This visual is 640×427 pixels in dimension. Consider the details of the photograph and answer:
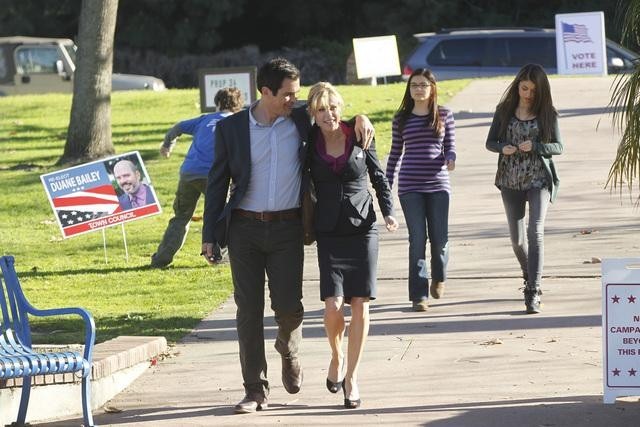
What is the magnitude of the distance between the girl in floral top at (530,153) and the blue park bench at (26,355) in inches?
144

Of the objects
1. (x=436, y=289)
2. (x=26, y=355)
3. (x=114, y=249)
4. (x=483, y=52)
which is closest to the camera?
(x=26, y=355)

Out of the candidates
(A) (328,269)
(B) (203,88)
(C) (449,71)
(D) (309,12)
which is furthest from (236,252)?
(D) (309,12)

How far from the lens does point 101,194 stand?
12219 mm

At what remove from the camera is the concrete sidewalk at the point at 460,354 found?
23.2ft

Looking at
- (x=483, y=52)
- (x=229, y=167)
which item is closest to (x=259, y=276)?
(x=229, y=167)

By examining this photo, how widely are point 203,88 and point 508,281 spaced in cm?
642

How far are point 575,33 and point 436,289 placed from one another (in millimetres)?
18299

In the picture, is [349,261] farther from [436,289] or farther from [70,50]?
[70,50]

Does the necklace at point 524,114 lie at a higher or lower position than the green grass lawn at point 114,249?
higher

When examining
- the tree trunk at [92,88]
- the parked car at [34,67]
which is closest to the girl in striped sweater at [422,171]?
the tree trunk at [92,88]

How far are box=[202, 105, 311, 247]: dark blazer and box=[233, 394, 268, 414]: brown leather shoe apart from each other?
832mm

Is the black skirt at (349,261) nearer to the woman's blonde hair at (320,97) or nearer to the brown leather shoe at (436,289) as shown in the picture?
the woman's blonde hair at (320,97)

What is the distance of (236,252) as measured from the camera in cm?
712

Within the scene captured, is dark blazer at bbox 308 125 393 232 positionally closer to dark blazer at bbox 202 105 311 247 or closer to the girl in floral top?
dark blazer at bbox 202 105 311 247
